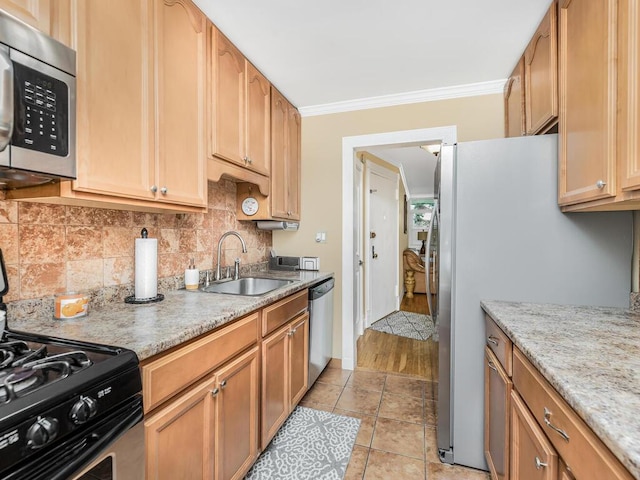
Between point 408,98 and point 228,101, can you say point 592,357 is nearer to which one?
point 228,101

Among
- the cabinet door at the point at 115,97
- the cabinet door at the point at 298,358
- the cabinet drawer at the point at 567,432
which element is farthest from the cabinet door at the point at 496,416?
the cabinet door at the point at 115,97

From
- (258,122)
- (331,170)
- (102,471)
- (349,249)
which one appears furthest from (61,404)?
(331,170)

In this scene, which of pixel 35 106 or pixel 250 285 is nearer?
pixel 35 106

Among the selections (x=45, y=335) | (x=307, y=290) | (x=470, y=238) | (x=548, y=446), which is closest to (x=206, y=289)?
(x=307, y=290)

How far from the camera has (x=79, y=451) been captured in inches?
26.8

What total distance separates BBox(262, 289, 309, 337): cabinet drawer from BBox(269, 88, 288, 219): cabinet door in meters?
0.76

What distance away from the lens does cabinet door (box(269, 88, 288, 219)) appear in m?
2.42

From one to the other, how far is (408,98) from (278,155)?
1.20 metres

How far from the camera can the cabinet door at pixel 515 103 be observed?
1.96 m

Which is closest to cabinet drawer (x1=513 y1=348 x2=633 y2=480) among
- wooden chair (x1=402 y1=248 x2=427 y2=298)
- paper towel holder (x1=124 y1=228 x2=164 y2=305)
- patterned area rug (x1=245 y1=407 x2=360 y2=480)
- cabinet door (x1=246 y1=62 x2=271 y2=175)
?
patterned area rug (x1=245 y1=407 x2=360 y2=480)

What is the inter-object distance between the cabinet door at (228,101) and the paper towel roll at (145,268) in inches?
24.4

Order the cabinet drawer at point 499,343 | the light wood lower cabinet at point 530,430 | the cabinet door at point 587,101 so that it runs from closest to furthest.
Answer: the light wood lower cabinet at point 530,430, the cabinet door at point 587,101, the cabinet drawer at point 499,343

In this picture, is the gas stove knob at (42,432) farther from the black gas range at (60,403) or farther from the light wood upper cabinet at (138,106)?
the light wood upper cabinet at (138,106)

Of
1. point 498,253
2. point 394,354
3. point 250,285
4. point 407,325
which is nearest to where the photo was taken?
point 498,253
